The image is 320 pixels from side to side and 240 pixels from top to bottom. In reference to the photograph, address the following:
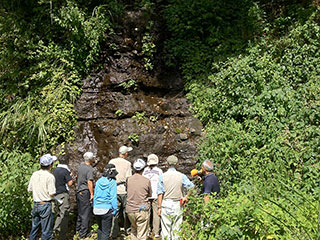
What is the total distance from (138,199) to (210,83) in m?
4.83

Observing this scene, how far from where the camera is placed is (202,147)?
8289 millimetres

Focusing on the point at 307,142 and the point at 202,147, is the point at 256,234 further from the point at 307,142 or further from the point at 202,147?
the point at 202,147

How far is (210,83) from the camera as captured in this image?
9.66 metres

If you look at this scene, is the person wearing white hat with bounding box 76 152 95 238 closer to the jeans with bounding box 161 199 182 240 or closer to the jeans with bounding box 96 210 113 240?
the jeans with bounding box 96 210 113 240

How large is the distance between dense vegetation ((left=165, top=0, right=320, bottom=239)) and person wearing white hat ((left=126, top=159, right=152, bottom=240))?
136cm

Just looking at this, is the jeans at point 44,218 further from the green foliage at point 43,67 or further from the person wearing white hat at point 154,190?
the green foliage at point 43,67

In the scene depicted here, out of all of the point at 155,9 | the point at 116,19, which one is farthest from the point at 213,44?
the point at 116,19

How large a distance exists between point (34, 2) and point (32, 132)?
477 cm

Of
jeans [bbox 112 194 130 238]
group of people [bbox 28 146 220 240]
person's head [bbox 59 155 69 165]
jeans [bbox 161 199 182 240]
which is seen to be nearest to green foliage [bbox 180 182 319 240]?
group of people [bbox 28 146 220 240]

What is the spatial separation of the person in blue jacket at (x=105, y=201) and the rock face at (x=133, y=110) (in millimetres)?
2387

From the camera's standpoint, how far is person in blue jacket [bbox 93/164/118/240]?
19.8 feet

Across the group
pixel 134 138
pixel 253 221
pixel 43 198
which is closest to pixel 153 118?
pixel 134 138

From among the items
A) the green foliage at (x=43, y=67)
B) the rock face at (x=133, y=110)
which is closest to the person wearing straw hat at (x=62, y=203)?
the rock face at (x=133, y=110)

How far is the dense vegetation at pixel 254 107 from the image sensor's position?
4066 millimetres
